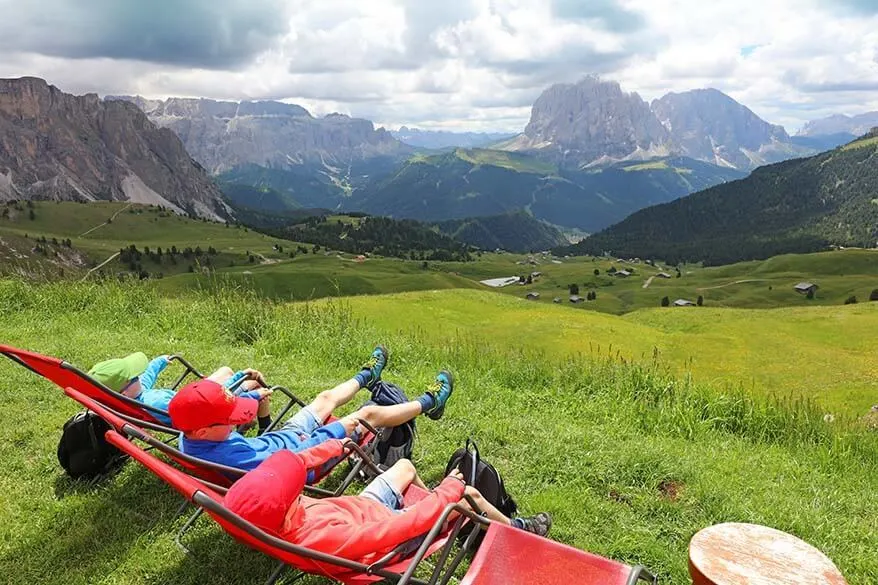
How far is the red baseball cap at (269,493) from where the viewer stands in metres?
3.95

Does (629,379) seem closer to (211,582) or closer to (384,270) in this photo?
(211,582)

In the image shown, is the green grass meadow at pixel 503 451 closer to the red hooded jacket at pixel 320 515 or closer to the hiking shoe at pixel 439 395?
the hiking shoe at pixel 439 395

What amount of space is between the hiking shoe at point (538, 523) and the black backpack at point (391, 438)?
1.90m

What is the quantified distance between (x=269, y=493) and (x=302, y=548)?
450 mm

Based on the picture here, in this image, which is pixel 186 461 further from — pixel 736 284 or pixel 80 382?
pixel 736 284

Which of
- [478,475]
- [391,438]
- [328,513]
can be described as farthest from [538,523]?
[328,513]

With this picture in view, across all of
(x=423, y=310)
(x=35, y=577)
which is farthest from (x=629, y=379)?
(x=423, y=310)

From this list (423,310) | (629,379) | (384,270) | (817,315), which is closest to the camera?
(629,379)

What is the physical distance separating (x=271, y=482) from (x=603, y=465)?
15.9 ft

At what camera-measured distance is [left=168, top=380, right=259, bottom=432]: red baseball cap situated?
193 inches

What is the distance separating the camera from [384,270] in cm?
15500

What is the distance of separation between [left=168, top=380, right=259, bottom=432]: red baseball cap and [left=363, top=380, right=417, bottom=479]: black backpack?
7.71ft

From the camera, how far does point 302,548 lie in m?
3.85

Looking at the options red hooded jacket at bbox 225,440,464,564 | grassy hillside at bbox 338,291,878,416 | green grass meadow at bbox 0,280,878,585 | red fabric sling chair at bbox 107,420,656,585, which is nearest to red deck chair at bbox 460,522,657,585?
red fabric sling chair at bbox 107,420,656,585
